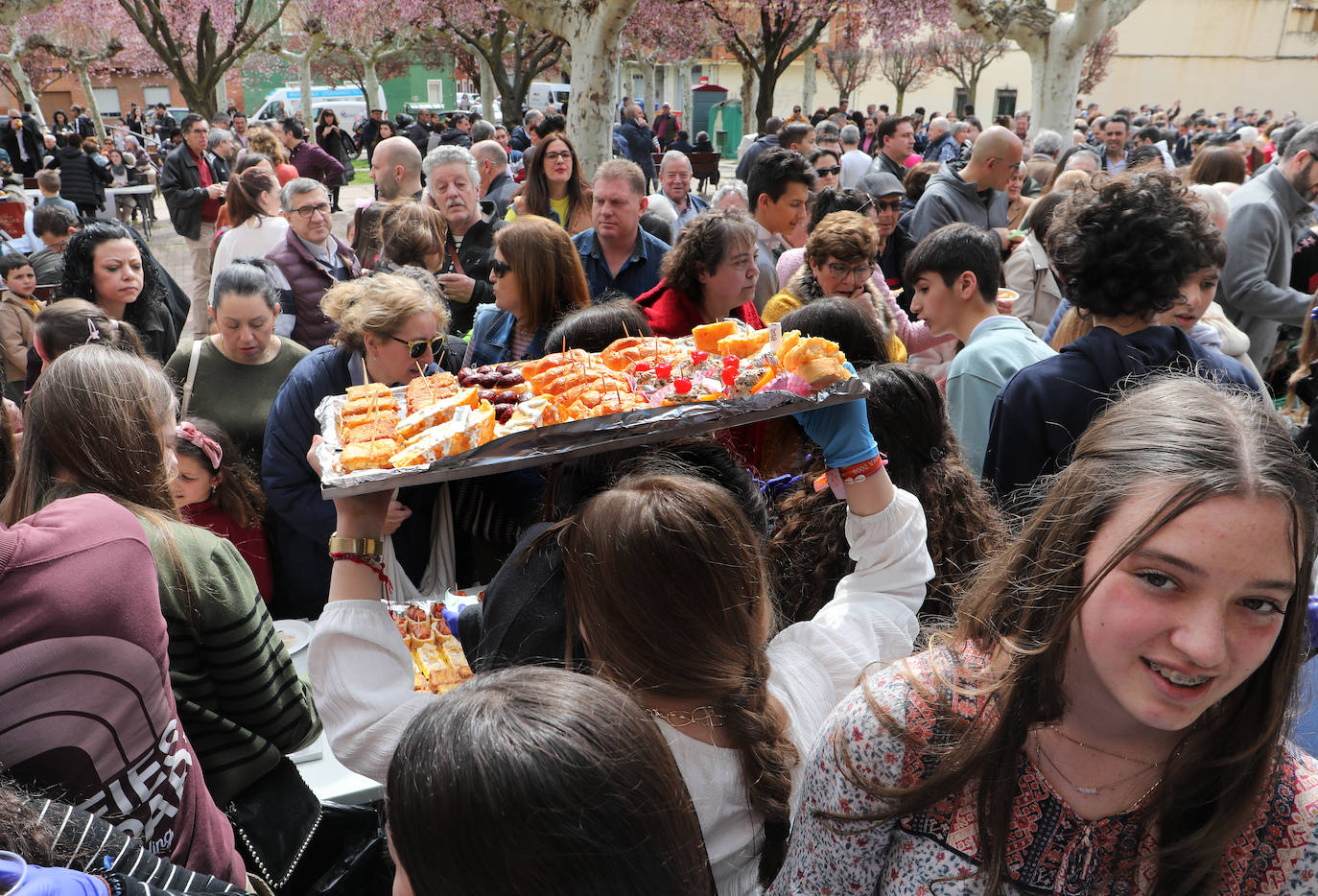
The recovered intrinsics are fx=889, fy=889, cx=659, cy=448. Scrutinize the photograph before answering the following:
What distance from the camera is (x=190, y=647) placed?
74.5 inches

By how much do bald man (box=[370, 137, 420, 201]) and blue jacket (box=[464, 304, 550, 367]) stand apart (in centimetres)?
299

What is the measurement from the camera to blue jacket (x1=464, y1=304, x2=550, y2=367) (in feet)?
12.1

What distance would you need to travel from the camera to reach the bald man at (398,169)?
645 cm

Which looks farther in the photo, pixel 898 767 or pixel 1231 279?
pixel 1231 279

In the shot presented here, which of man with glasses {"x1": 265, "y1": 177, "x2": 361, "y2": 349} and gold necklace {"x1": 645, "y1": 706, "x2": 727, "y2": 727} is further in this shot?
man with glasses {"x1": 265, "y1": 177, "x2": 361, "y2": 349}

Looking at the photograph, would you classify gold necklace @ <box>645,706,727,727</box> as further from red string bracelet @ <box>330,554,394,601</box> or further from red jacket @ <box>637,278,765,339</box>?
red jacket @ <box>637,278,765,339</box>

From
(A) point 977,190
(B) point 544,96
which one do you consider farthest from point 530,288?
(B) point 544,96

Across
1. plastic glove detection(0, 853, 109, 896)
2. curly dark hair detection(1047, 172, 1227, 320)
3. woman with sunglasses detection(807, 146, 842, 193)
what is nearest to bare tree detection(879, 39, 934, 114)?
woman with sunglasses detection(807, 146, 842, 193)

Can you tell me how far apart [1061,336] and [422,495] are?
2.49m

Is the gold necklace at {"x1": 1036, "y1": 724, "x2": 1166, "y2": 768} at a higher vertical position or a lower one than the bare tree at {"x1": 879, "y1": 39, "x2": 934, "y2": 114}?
lower

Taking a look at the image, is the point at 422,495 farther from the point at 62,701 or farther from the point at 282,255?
the point at 282,255

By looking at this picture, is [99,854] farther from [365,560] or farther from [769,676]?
[769,676]

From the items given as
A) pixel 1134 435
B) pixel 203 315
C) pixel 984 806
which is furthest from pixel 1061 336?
pixel 203 315

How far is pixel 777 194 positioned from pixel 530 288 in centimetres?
220
